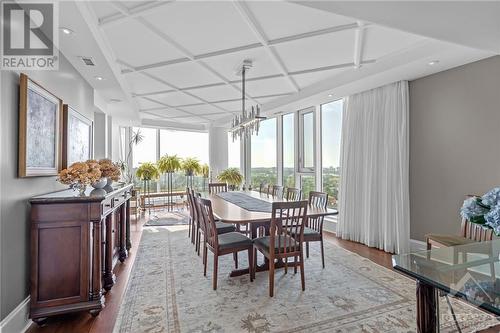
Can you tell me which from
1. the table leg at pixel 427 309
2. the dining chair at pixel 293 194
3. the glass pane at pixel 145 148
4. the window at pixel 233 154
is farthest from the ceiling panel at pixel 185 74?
the glass pane at pixel 145 148

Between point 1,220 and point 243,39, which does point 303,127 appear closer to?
point 243,39

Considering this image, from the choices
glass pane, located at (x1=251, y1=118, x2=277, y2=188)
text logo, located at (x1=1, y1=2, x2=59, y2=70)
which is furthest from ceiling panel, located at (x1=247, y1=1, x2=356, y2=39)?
glass pane, located at (x1=251, y1=118, x2=277, y2=188)

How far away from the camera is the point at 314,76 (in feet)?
13.9

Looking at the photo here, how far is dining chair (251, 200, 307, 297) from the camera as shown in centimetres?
263

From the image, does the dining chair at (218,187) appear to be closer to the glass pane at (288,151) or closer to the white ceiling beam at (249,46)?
the glass pane at (288,151)

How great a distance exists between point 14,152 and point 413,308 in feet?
11.7

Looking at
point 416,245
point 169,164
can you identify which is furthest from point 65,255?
point 169,164

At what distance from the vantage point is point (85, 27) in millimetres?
2291

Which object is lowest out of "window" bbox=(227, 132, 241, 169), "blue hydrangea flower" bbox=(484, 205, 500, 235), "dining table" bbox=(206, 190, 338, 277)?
"dining table" bbox=(206, 190, 338, 277)

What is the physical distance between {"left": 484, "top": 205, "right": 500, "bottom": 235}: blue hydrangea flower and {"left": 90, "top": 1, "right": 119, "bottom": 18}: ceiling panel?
10.2 ft

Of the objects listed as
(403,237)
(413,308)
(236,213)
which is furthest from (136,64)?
(403,237)

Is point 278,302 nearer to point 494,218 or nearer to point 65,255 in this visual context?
point 494,218

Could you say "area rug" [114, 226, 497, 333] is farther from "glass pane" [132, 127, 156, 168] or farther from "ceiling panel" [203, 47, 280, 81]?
"glass pane" [132, 127, 156, 168]

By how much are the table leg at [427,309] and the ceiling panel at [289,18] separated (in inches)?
92.0
